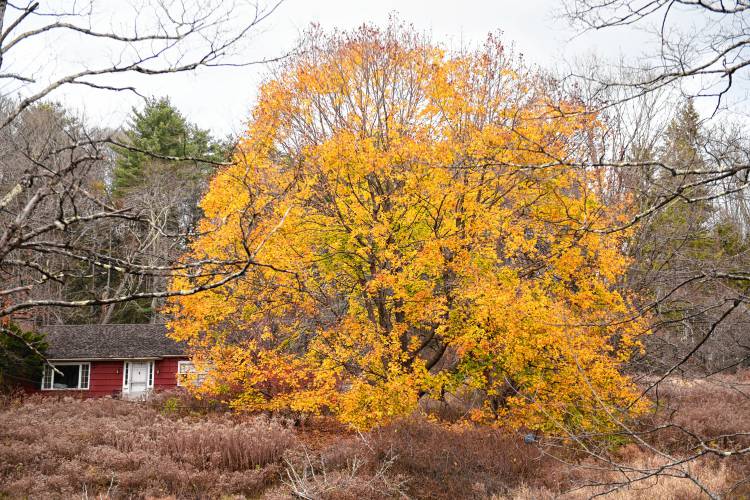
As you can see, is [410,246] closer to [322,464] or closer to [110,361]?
[322,464]

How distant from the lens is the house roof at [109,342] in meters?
26.7

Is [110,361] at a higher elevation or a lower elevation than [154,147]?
lower

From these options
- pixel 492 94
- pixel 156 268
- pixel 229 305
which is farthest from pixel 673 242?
pixel 156 268

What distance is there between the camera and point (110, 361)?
27.3m

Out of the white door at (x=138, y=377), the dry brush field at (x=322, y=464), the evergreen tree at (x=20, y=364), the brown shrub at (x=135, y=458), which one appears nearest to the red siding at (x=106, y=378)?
the white door at (x=138, y=377)

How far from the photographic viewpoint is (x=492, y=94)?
1493 centimetres

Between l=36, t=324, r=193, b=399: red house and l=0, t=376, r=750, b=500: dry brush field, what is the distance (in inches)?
464

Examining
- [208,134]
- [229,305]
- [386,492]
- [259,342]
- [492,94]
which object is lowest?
[386,492]

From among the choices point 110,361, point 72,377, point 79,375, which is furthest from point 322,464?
point 72,377

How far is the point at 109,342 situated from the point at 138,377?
2142mm

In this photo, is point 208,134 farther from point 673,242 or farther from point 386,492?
point 386,492

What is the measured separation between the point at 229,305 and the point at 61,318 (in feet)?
87.0

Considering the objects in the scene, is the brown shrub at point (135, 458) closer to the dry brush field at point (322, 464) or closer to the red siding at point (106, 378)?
the dry brush field at point (322, 464)

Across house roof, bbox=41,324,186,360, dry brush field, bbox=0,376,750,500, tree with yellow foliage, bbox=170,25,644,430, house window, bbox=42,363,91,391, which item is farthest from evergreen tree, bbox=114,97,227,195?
dry brush field, bbox=0,376,750,500
